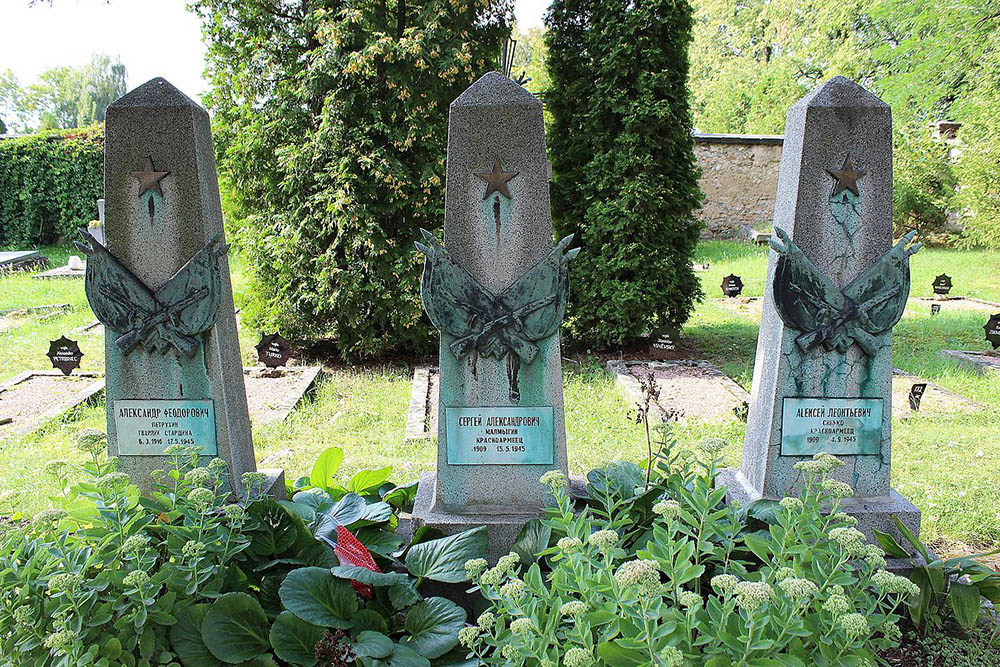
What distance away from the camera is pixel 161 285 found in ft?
9.78

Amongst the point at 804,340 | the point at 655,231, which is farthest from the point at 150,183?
the point at 655,231

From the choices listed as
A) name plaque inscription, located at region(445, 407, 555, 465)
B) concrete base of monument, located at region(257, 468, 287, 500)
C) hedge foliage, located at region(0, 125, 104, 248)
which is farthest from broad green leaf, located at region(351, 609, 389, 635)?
hedge foliage, located at region(0, 125, 104, 248)

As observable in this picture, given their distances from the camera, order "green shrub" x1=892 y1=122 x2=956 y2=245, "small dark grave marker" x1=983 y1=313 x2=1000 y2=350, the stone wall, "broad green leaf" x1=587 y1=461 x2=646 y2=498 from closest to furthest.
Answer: "broad green leaf" x1=587 y1=461 x2=646 y2=498 < "small dark grave marker" x1=983 y1=313 x2=1000 y2=350 < "green shrub" x1=892 y1=122 x2=956 y2=245 < the stone wall

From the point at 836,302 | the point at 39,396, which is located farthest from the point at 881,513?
the point at 39,396

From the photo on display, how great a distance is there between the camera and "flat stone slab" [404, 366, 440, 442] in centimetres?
524

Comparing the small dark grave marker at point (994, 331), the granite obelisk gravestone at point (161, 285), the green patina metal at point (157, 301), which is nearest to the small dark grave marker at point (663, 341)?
the small dark grave marker at point (994, 331)

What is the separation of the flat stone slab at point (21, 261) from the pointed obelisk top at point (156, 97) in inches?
537

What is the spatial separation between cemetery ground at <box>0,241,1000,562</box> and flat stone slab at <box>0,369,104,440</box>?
0.65 ft

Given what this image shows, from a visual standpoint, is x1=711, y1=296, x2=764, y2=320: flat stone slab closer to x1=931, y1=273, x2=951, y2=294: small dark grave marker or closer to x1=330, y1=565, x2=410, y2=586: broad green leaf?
x1=931, y1=273, x2=951, y2=294: small dark grave marker

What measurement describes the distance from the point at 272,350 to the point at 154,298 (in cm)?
426

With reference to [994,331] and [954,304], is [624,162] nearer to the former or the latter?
[994,331]

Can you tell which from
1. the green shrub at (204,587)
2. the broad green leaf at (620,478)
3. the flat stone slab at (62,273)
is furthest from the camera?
the flat stone slab at (62,273)

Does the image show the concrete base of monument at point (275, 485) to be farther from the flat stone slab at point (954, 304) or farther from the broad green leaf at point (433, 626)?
the flat stone slab at point (954, 304)

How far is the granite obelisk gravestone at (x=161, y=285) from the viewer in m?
2.90
